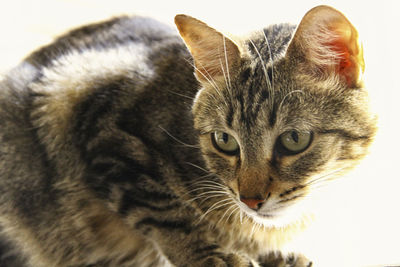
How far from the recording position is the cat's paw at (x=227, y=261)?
131 cm

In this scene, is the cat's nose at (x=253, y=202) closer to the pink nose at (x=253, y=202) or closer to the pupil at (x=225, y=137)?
the pink nose at (x=253, y=202)

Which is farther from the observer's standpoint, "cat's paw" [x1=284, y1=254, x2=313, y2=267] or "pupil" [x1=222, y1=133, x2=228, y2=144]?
"cat's paw" [x1=284, y1=254, x2=313, y2=267]

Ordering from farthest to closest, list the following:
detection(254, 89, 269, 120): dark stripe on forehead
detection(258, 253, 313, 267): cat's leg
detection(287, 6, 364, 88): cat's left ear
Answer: detection(258, 253, 313, 267): cat's leg, detection(254, 89, 269, 120): dark stripe on forehead, detection(287, 6, 364, 88): cat's left ear

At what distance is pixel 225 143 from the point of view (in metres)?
1.25

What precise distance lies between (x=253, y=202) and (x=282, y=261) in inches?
15.9

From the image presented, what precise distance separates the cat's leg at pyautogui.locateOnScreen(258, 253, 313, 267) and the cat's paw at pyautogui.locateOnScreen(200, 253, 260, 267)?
136 mm

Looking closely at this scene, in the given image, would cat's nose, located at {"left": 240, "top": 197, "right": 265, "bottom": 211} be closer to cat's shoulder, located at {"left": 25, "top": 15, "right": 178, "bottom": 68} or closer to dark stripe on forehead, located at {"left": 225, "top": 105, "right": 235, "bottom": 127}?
dark stripe on forehead, located at {"left": 225, "top": 105, "right": 235, "bottom": 127}

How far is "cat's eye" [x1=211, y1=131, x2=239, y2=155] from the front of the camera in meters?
1.23

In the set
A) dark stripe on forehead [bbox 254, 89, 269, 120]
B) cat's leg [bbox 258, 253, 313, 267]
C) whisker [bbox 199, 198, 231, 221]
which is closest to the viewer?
dark stripe on forehead [bbox 254, 89, 269, 120]

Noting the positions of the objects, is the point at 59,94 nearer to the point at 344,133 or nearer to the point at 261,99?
the point at 261,99

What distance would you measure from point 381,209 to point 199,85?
73 cm

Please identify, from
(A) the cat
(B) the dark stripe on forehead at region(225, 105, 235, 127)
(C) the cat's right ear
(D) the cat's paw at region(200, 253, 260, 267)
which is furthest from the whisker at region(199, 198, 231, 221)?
(C) the cat's right ear

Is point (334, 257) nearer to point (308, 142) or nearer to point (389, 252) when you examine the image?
point (389, 252)

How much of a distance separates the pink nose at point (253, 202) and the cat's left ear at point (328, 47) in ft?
1.05
